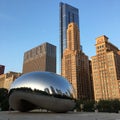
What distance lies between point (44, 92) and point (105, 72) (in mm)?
114605

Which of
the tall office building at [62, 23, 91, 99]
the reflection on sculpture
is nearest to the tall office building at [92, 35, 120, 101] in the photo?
the tall office building at [62, 23, 91, 99]

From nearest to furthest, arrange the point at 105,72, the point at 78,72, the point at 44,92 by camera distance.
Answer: the point at 44,92 → the point at 105,72 → the point at 78,72

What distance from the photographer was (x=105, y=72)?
424 ft

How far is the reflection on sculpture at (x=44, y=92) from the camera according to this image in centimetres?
2058

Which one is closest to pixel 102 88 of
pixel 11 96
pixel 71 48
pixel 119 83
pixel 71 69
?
pixel 119 83

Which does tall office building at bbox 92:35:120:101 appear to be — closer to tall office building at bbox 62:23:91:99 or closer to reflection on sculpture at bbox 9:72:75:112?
tall office building at bbox 62:23:91:99

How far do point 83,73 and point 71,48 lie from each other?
32532 mm

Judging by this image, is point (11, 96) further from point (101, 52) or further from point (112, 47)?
point (112, 47)

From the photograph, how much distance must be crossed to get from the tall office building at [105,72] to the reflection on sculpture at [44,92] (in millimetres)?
102672

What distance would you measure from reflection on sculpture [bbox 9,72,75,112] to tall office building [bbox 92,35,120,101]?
103m

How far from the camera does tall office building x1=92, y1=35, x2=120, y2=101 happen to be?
121 metres

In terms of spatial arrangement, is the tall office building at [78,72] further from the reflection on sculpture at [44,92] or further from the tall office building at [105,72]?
the reflection on sculpture at [44,92]

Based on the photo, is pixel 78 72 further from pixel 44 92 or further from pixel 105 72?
pixel 44 92

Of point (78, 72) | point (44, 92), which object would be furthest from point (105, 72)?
point (44, 92)
